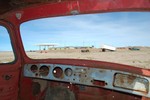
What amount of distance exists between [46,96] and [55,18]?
1172 millimetres

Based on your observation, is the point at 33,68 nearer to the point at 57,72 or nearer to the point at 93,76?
the point at 57,72

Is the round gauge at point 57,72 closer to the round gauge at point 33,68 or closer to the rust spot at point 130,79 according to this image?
the round gauge at point 33,68

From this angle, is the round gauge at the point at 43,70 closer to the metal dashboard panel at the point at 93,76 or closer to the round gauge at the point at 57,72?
the metal dashboard panel at the point at 93,76

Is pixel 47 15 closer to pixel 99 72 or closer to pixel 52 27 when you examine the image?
pixel 52 27

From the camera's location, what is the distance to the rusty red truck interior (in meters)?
2.78

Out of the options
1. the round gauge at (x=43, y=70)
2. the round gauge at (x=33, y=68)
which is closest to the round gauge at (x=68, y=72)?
the round gauge at (x=43, y=70)

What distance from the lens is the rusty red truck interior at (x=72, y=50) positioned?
2781mm

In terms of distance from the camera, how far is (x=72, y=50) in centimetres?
358

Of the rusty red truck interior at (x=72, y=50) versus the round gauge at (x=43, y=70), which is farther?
the round gauge at (x=43, y=70)

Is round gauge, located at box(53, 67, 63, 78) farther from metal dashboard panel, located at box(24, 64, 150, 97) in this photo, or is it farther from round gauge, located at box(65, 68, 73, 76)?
round gauge, located at box(65, 68, 73, 76)

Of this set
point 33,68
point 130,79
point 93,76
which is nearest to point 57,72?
point 33,68

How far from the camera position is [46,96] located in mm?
3754

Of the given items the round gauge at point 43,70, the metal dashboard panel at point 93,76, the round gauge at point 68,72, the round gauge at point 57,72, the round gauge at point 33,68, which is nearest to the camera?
the metal dashboard panel at point 93,76

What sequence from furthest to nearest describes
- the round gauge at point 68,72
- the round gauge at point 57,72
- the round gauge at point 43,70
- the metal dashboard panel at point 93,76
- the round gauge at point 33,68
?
1. the round gauge at point 33,68
2. the round gauge at point 43,70
3. the round gauge at point 57,72
4. the round gauge at point 68,72
5. the metal dashboard panel at point 93,76
